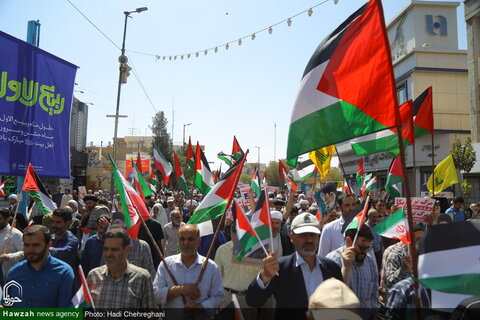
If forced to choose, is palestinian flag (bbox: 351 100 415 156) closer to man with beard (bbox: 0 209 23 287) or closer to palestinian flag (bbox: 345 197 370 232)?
palestinian flag (bbox: 345 197 370 232)

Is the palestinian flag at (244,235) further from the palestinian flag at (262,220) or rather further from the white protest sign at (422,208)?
the white protest sign at (422,208)

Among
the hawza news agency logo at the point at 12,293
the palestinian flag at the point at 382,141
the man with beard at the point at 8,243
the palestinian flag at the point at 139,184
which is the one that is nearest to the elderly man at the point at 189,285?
the hawza news agency logo at the point at 12,293

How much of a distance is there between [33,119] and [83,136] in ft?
125

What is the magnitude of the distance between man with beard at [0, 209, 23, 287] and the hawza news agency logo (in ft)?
4.54

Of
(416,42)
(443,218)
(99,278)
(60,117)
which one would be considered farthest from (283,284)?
(416,42)

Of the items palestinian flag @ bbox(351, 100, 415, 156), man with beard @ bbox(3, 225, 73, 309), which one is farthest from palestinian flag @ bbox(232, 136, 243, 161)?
man with beard @ bbox(3, 225, 73, 309)

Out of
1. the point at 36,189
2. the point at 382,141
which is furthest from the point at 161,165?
the point at 382,141

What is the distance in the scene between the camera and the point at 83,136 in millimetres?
41969

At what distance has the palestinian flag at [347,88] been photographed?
11.5ft

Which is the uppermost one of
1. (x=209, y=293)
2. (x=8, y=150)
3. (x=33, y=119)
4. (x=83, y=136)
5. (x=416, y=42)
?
(x=416, y=42)

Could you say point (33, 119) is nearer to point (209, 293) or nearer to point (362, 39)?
point (209, 293)

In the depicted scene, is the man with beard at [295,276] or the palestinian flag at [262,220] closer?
the man with beard at [295,276]

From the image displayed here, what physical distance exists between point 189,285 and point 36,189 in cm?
334

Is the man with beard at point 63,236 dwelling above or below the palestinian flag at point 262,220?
below
